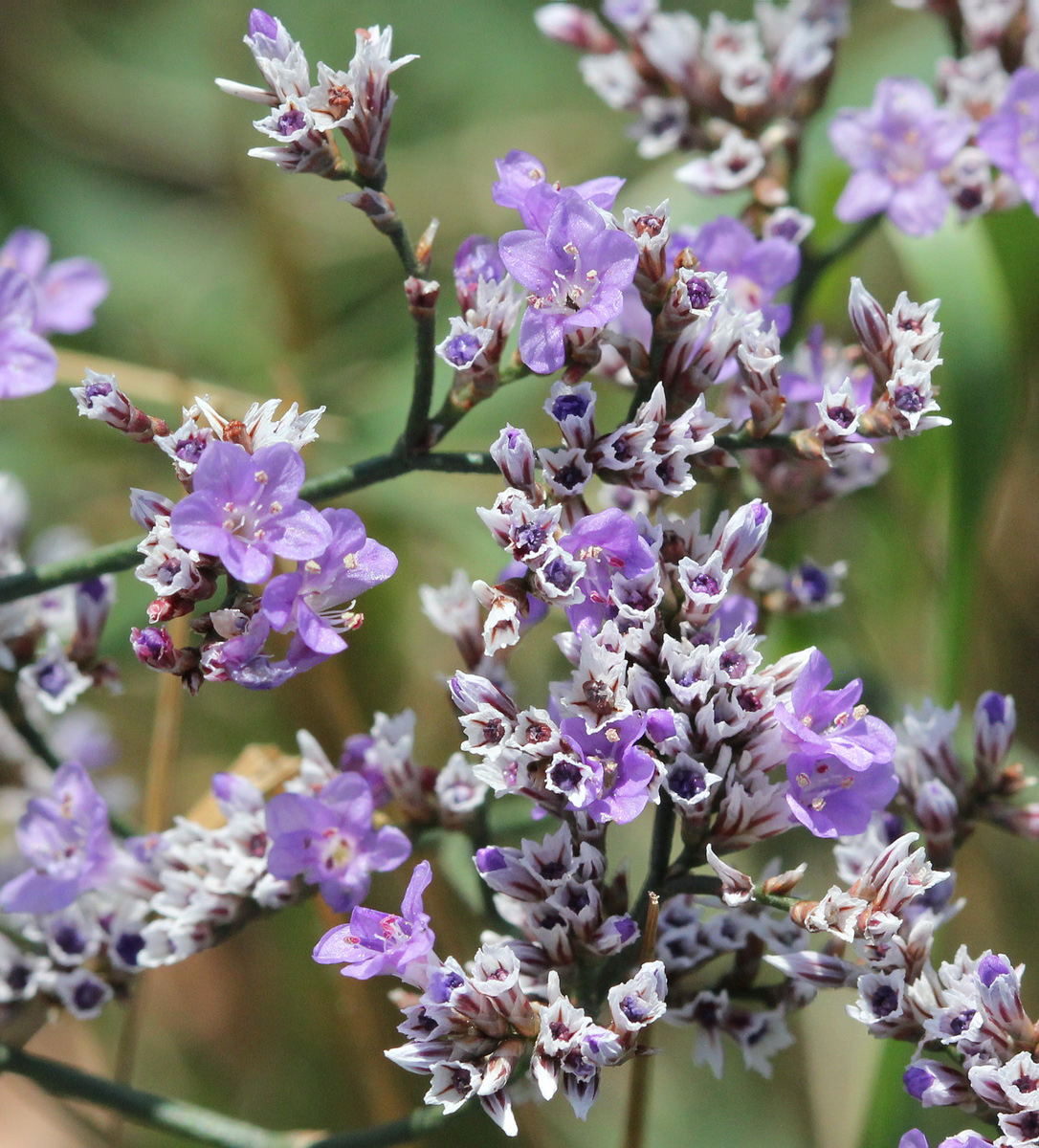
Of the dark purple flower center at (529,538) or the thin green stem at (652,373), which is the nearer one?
the dark purple flower center at (529,538)

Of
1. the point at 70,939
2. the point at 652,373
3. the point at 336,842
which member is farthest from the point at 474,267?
the point at 70,939

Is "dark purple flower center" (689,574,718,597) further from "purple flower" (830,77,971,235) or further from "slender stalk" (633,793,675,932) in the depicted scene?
"purple flower" (830,77,971,235)

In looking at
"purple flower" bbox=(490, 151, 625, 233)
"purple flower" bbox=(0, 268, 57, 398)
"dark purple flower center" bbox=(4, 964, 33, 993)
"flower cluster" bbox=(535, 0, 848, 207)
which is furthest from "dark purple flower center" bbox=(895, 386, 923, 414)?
"dark purple flower center" bbox=(4, 964, 33, 993)

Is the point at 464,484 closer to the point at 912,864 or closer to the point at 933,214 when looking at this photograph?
the point at 933,214

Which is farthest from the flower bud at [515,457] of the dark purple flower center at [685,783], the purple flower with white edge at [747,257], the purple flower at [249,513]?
the purple flower with white edge at [747,257]

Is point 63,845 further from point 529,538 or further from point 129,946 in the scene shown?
point 529,538

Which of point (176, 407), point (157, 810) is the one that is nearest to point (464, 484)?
point (176, 407)

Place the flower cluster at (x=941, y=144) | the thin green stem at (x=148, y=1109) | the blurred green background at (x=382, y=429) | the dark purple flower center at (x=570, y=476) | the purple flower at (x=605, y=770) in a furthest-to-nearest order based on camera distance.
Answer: the blurred green background at (x=382, y=429) → the flower cluster at (x=941, y=144) → the thin green stem at (x=148, y=1109) → the dark purple flower center at (x=570, y=476) → the purple flower at (x=605, y=770)

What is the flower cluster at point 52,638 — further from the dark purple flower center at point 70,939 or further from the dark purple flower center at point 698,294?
the dark purple flower center at point 698,294

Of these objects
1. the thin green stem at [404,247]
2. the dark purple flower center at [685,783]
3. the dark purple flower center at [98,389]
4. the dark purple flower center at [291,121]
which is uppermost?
the dark purple flower center at [291,121]
